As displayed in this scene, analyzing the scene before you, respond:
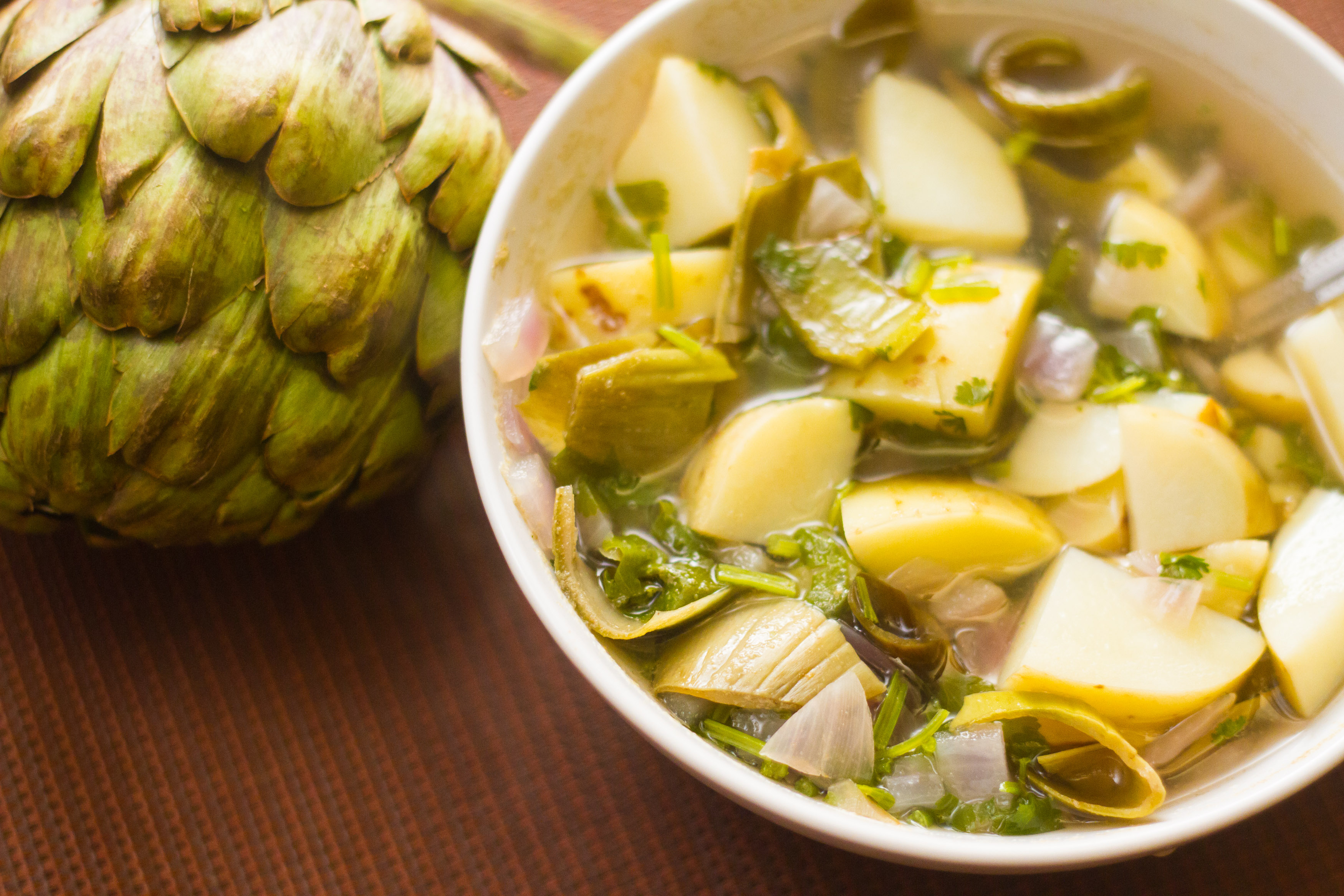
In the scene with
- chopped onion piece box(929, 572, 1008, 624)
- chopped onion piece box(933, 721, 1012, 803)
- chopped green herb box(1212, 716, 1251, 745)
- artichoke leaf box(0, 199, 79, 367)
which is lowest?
chopped onion piece box(933, 721, 1012, 803)

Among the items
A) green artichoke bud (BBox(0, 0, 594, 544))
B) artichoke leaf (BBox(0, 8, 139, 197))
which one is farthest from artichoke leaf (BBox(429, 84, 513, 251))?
artichoke leaf (BBox(0, 8, 139, 197))

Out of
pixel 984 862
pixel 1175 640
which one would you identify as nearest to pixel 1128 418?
pixel 1175 640

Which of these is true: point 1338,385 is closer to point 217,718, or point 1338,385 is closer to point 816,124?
point 816,124

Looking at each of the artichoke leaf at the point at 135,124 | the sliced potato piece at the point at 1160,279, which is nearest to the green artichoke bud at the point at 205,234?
the artichoke leaf at the point at 135,124

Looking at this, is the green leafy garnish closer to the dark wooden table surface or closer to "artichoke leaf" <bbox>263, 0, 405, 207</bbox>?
the dark wooden table surface

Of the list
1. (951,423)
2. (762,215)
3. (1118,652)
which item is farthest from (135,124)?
(1118,652)
